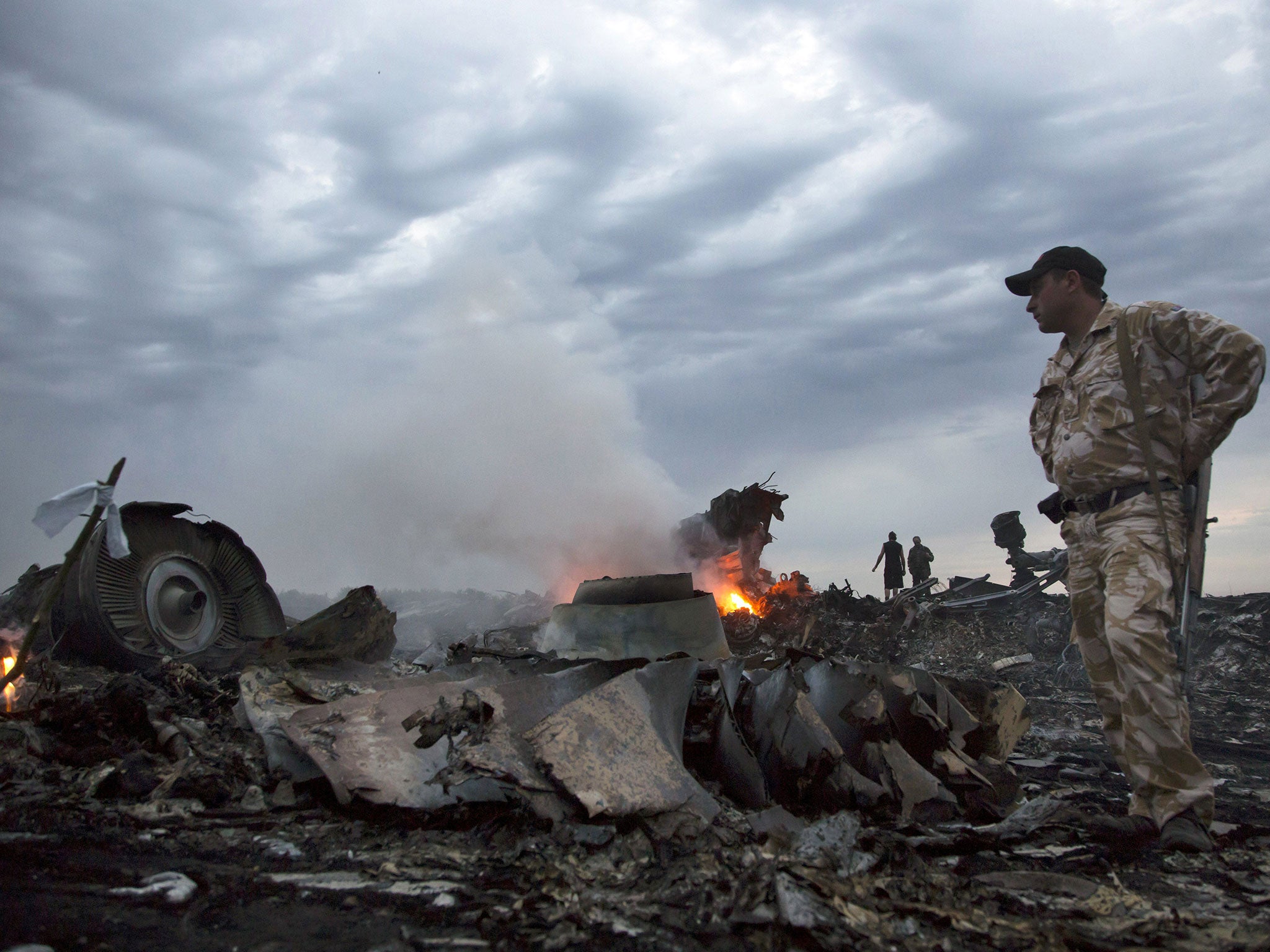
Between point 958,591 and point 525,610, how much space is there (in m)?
8.93

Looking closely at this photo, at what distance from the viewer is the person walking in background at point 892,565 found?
608 inches

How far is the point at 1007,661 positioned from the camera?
984 centimetres

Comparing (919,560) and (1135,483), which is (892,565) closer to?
(919,560)

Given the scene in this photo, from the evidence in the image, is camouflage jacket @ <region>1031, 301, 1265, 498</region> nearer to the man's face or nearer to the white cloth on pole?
the man's face

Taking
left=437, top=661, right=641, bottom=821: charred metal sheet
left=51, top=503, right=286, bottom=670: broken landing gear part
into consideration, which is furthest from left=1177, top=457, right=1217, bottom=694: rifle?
left=51, top=503, right=286, bottom=670: broken landing gear part

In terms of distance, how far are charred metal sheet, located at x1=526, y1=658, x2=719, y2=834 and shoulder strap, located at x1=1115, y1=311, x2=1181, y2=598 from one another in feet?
7.28

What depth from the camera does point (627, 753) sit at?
292cm

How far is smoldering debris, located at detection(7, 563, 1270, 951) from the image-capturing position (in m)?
1.97

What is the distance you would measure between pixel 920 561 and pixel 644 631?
11334 mm

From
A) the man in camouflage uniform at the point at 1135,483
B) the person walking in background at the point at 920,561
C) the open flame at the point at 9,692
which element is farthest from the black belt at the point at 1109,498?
the person walking in background at the point at 920,561

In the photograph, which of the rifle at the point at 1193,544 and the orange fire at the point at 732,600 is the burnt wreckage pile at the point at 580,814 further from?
the orange fire at the point at 732,600

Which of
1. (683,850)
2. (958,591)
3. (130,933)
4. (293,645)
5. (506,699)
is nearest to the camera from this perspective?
(130,933)

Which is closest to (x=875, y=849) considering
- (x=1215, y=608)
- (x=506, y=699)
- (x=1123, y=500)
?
(x=506, y=699)

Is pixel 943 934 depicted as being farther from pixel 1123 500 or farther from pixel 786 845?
pixel 1123 500
